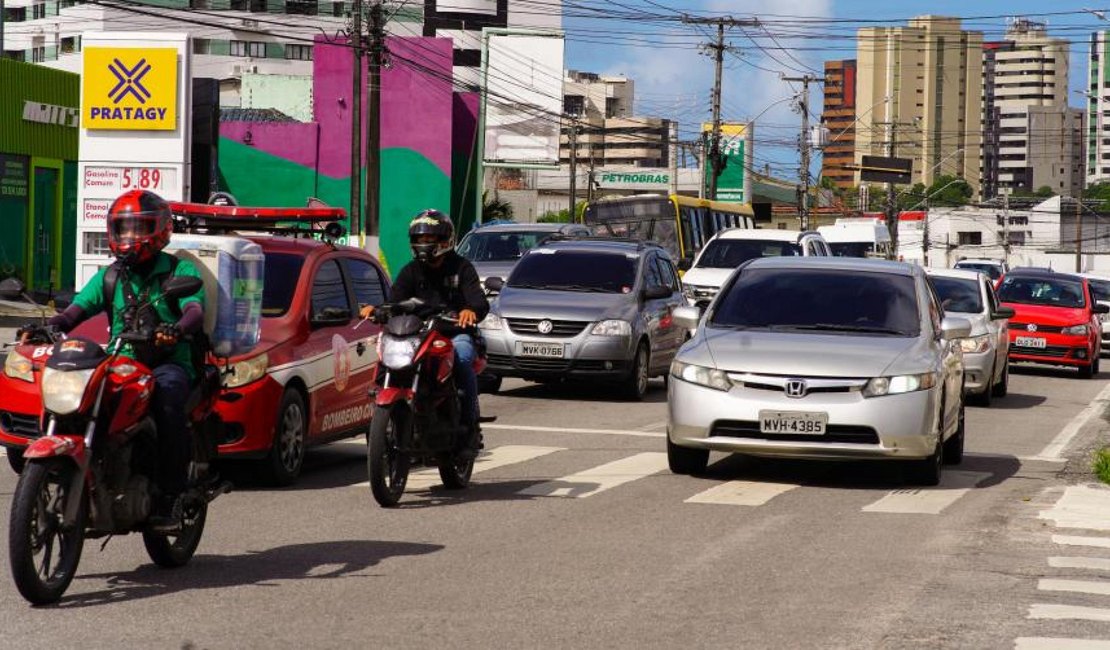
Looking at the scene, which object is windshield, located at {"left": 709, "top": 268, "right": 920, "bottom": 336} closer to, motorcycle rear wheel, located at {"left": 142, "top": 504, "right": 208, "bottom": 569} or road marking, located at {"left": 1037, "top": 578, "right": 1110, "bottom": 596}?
road marking, located at {"left": 1037, "top": 578, "right": 1110, "bottom": 596}

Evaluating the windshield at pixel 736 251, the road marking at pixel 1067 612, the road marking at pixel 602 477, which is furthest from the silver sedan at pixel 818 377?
the windshield at pixel 736 251

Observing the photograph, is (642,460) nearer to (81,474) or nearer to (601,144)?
(81,474)

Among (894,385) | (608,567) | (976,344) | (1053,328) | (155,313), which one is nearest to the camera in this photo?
(155,313)

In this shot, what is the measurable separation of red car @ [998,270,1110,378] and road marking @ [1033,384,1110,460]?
2.38m

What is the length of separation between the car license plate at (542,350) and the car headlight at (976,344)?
4.93 metres

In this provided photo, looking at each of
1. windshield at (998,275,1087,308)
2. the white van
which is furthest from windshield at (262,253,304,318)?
windshield at (998,275,1087,308)

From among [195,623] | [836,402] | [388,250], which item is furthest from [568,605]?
[388,250]

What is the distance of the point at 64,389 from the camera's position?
296 inches

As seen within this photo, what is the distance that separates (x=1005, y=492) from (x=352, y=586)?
6010mm

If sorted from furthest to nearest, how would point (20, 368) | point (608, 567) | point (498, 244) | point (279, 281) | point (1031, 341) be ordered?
point (498, 244) < point (1031, 341) < point (279, 281) < point (20, 368) < point (608, 567)

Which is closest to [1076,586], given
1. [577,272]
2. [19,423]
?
[19,423]

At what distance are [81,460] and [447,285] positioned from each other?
446 cm

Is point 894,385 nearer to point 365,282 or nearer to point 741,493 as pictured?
point 741,493

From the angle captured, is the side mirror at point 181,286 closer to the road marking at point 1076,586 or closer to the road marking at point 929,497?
the road marking at point 1076,586
